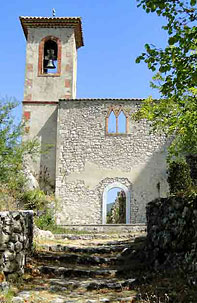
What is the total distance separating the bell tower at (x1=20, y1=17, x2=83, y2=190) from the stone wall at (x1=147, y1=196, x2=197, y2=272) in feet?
37.7

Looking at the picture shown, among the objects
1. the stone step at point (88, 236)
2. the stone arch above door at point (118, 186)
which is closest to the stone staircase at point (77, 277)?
the stone step at point (88, 236)

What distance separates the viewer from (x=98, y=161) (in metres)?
18.5

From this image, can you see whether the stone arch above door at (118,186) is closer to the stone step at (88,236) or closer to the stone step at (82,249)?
the stone step at (88,236)

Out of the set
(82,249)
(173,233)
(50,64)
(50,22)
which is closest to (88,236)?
(82,249)

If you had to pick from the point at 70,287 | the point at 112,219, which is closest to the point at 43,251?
the point at 70,287

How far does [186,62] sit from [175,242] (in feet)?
9.84

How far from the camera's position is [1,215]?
20.9ft

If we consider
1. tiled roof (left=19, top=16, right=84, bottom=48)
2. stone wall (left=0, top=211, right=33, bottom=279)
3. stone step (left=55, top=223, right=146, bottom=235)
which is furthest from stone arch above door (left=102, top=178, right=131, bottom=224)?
stone wall (left=0, top=211, right=33, bottom=279)

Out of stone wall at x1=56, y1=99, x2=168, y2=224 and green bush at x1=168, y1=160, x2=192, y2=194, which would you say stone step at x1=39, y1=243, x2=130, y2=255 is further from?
stone wall at x1=56, y1=99, x2=168, y2=224

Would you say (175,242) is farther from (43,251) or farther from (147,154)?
(147,154)

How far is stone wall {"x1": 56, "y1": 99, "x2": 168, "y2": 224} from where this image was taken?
18016mm

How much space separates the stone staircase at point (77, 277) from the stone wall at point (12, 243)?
35cm

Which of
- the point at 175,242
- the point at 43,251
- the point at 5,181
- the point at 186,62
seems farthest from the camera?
the point at 5,181

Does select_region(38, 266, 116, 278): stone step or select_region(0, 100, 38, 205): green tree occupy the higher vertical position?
select_region(0, 100, 38, 205): green tree
